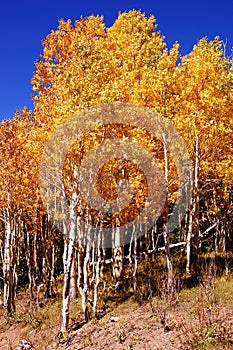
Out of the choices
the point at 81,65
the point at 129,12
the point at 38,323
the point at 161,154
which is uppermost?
the point at 129,12

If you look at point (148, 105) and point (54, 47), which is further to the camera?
point (54, 47)

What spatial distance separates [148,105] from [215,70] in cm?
348

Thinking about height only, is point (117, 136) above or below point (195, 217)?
above

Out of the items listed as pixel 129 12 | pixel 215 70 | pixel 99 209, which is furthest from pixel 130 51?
pixel 99 209

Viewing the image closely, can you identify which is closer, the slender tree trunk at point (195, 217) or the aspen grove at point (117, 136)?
the aspen grove at point (117, 136)

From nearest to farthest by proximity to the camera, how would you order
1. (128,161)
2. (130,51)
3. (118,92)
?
(118,92) → (128,161) → (130,51)

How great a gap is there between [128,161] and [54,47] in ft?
37.5

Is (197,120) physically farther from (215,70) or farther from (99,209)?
(99,209)

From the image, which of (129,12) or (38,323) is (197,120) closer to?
(38,323)

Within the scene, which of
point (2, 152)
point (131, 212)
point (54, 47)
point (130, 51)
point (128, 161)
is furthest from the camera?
point (54, 47)

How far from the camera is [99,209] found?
12.2 metres

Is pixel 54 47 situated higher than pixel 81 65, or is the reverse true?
pixel 54 47

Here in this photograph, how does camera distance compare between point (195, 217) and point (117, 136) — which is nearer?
point (117, 136)

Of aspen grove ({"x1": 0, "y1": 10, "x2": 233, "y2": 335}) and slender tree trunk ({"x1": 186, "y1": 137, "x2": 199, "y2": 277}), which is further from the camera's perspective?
slender tree trunk ({"x1": 186, "y1": 137, "x2": 199, "y2": 277})
